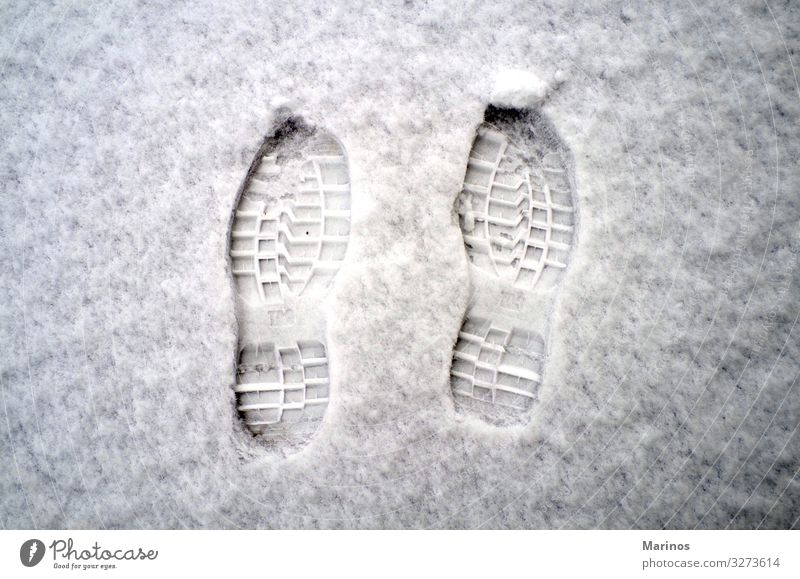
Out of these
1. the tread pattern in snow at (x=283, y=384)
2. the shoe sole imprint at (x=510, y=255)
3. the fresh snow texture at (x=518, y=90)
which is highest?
the fresh snow texture at (x=518, y=90)

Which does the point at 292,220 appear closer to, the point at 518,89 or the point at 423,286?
the point at 423,286

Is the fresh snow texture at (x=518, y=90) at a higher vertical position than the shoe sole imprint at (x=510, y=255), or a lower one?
higher

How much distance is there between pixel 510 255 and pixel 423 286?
15 cm

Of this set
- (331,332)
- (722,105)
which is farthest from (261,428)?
(722,105)

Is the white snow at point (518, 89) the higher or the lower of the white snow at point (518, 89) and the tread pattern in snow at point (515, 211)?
the higher

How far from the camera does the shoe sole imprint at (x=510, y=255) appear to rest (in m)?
1.03

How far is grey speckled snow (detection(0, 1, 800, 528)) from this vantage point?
39.2 inches

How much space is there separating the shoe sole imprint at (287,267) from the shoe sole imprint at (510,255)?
0.70 feet

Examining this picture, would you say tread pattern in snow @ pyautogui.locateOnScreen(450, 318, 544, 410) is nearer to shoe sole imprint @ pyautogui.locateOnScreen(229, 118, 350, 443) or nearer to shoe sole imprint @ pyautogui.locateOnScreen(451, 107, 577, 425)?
shoe sole imprint @ pyautogui.locateOnScreen(451, 107, 577, 425)

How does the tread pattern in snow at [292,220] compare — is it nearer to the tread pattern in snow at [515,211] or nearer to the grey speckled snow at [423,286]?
the grey speckled snow at [423,286]

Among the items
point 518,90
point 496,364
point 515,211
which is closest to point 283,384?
point 496,364

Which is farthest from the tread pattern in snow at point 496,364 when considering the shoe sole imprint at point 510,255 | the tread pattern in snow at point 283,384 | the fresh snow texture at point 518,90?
the fresh snow texture at point 518,90

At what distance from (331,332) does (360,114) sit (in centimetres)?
34

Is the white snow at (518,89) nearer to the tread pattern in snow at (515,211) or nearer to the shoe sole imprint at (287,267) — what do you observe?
the tread pattern in snow at (515,211)
